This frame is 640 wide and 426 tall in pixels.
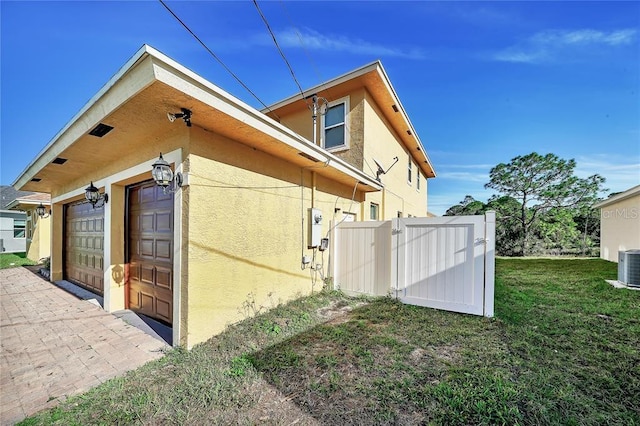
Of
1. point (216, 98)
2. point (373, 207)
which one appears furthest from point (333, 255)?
point (216, 98)

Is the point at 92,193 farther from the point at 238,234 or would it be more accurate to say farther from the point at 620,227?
the point at 620,227

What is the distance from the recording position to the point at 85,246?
270 inches

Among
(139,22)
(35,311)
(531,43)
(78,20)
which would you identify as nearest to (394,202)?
(531,43)

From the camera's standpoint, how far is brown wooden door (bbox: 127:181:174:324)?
4.20m

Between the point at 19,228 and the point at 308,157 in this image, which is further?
the point at 19,228

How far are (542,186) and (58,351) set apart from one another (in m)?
25.3

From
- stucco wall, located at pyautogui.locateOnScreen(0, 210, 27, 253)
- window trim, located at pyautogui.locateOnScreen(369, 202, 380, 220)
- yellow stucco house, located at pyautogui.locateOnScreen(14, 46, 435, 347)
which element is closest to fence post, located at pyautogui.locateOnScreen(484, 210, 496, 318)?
yellow stucco house, located at pyautogui.locateOnScreen(14, 46, 435, 347)

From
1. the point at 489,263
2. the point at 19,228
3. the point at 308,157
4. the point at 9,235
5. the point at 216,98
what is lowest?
the point at 9,235

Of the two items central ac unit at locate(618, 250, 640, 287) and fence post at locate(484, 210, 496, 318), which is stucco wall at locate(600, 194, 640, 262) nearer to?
central ac unit at locate(618, 250, 640, 287)

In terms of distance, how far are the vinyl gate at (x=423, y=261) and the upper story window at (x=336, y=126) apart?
9.07 ft

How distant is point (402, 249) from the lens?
543cm

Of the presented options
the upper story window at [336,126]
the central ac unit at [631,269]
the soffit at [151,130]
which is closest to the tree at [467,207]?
the central ac unit at [631,269]

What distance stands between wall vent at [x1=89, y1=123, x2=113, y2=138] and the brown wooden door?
42.2 inches

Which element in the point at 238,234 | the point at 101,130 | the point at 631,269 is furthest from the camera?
the point at 631,269
